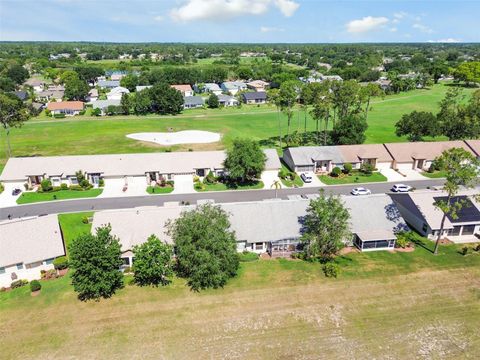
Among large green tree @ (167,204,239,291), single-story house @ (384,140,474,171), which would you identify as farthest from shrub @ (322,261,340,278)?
single-story house @ (384,140,474,171)

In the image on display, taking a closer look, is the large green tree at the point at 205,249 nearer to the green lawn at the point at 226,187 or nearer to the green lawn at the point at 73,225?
the green lawn at the point at 73,225

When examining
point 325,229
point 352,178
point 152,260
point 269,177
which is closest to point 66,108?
point 269,177

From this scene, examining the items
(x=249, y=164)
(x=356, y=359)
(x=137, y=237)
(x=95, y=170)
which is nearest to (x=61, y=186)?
(x=95, y=170)

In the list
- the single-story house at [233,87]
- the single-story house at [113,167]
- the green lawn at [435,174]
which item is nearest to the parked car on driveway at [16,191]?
the single-story house at [113,167]

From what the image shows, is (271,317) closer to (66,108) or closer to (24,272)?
(24,272)

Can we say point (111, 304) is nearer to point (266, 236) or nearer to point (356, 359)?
point (266, 236)
